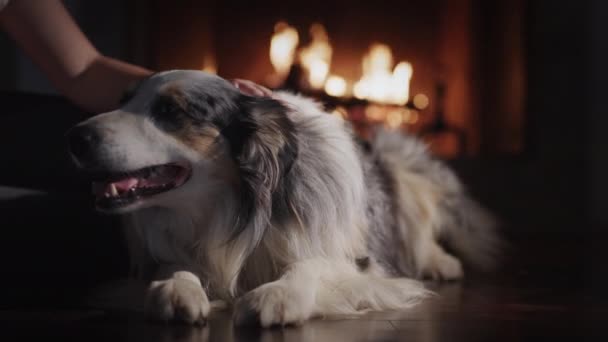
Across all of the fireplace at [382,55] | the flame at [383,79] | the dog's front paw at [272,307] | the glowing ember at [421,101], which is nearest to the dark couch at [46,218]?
the dog's front paw at [272,307]

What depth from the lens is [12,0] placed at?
2.04 meters

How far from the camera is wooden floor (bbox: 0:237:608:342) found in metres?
1.30

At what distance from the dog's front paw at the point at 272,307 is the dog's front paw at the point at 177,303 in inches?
2.7

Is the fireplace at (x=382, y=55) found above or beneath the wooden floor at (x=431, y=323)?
above

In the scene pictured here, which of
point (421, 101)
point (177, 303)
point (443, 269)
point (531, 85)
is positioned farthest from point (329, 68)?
point (177, 303)

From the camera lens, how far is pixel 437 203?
2539 mm

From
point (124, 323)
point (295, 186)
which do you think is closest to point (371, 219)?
point (295, 186)

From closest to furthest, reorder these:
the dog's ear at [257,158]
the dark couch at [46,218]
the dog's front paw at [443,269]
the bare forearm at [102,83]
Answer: the dog's ear at [257,158]
the dark couch at [46,218]
the bare forearm at [102,83]
the dog's front paw at [443,269]

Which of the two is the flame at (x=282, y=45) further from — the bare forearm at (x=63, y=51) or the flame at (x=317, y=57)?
the bare forearm at (x=63, y=51)

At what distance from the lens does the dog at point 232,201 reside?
146 cm

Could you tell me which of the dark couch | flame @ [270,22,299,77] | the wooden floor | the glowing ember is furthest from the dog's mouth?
the glowing ember

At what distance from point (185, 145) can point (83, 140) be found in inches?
8.0

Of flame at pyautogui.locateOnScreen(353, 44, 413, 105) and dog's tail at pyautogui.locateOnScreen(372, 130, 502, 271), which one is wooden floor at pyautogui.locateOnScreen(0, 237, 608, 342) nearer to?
dog's tail at pyautogui.locateOnScreen(372, 130, 502, 271)

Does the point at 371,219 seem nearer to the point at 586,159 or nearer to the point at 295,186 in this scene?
the point at 295,186
